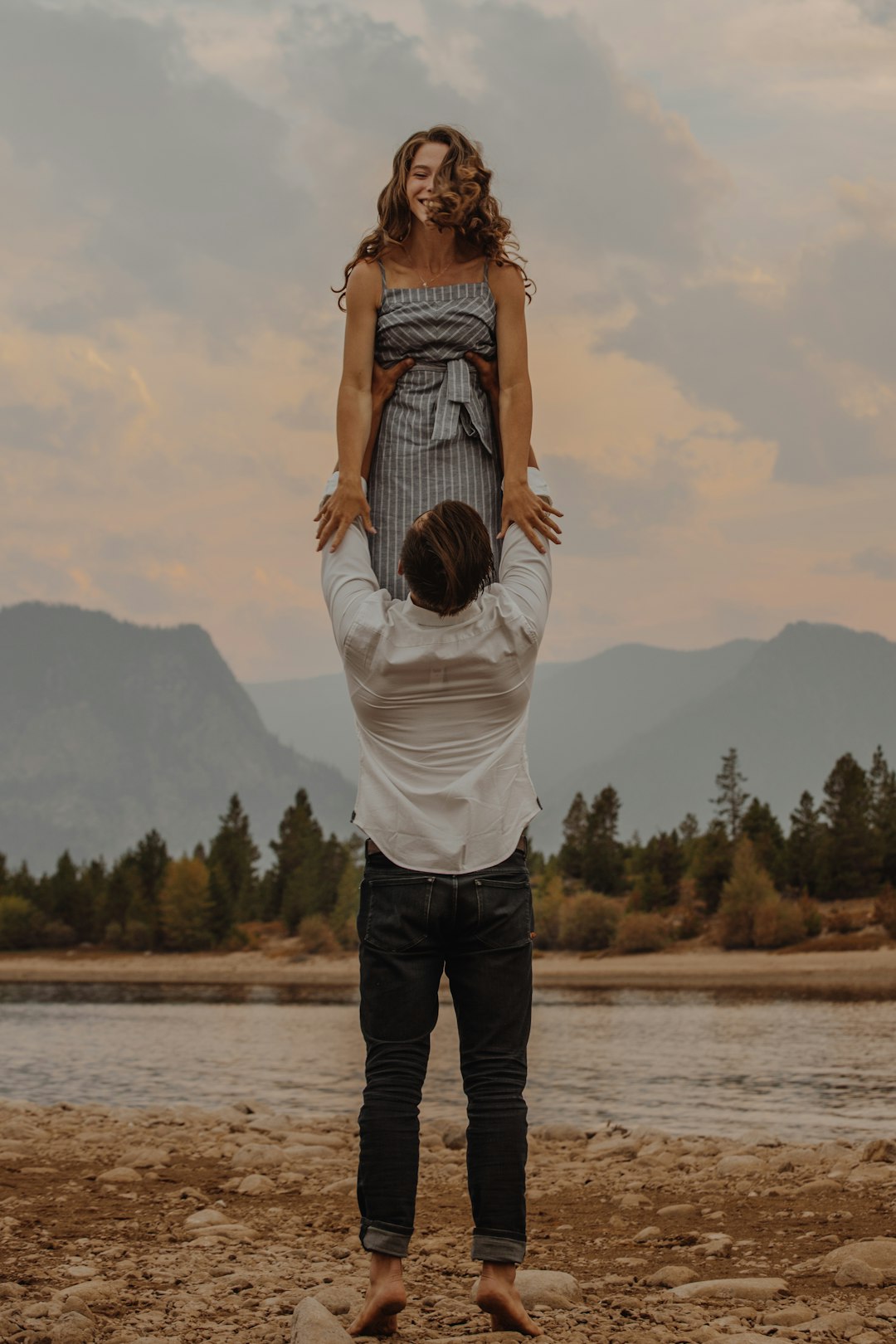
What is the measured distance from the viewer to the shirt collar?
162 inches

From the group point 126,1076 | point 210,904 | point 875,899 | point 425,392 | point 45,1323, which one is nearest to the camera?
point 45,1323

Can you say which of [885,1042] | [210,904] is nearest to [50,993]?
[210,904]

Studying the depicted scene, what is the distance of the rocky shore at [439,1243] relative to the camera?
432 cm

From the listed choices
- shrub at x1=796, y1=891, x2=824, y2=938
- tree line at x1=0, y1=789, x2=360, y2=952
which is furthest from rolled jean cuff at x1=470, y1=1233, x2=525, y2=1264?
tree line at x1=0, y1=789, x2=360, y2=952

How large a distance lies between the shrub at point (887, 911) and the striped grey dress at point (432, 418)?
77.8 metres

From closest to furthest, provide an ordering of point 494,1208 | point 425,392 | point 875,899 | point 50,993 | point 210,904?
point 494,1208 → point 425,392 → point 50,993 → point 875,899 → point 210,904

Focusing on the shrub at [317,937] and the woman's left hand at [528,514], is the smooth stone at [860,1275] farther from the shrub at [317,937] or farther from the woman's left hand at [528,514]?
the shrub at [317,937]

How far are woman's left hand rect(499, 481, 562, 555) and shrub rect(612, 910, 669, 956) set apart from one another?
275ft

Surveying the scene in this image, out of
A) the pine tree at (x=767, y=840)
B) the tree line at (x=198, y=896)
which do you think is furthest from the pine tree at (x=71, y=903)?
the pine tree at (x=767, y=840)

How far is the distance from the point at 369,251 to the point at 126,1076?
2044 cm

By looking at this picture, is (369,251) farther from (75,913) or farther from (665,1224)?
(75,913)

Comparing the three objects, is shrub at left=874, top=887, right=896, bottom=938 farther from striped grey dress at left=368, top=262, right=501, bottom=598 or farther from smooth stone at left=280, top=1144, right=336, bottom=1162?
striped grey dress at left=368, top=262, right=501, bottom=598

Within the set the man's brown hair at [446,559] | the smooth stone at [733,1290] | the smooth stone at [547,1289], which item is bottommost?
the smooth stone at [733,1290]

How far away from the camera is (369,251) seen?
4.84 m
